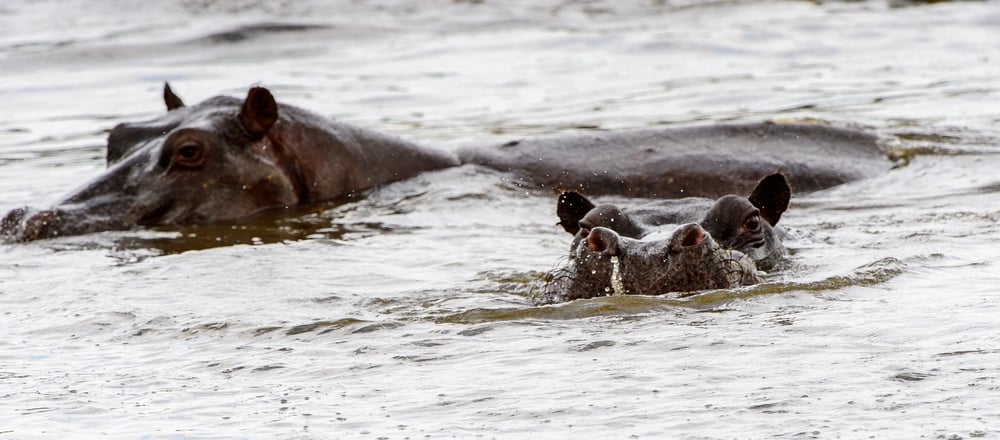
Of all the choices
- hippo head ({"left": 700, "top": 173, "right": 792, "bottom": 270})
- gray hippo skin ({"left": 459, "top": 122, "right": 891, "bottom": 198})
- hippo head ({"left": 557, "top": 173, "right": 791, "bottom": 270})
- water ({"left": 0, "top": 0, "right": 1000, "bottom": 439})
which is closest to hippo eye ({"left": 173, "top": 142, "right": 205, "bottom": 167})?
water ({"left": 0, "top": 0, "right": 1000, "bottom": 439})

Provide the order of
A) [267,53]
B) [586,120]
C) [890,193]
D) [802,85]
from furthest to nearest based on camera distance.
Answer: [267,53] < [802,85] < [586,120] < [890,193]

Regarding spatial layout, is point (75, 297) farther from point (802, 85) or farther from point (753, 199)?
point (802, 85)

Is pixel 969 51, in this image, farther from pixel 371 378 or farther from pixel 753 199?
pixel 371 378

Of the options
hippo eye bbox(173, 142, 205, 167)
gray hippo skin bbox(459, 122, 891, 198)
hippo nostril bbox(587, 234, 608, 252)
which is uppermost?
hippo nostril bbox(587, 234, 608, 252)

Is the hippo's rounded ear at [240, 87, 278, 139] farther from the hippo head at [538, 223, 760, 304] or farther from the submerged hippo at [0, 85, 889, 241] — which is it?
the hippo head at [538, 223, 760, 304]

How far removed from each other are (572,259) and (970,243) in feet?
7.80

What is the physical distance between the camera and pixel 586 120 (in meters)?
13.2

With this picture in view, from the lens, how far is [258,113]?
31.1 feet

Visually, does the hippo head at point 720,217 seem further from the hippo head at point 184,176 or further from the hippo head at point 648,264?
the hippo head at point 184,176

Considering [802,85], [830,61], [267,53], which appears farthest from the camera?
[267,53]

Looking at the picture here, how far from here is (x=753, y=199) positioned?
22.7 feet

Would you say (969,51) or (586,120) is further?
(969,51)

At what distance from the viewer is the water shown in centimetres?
→ 457

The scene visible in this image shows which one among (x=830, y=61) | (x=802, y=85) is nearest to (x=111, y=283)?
(x=802, y=85)
